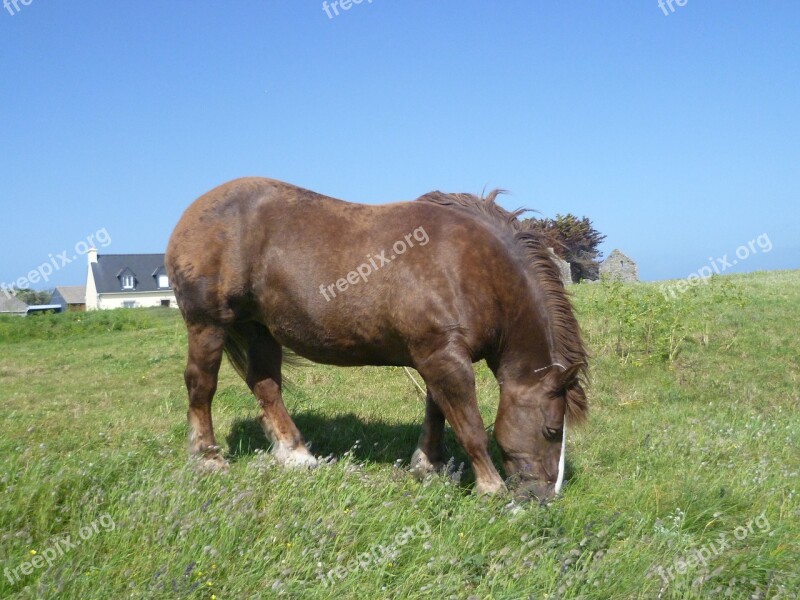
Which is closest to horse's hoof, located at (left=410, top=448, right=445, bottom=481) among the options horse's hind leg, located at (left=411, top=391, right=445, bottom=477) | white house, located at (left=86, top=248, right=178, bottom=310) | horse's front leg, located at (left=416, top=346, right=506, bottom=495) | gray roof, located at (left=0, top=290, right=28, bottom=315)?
horse's hind leg, located at (left=411, top=391, right=445, bottom=477)

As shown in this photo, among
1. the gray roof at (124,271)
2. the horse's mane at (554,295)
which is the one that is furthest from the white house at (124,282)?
the horse's mane at (554,295)

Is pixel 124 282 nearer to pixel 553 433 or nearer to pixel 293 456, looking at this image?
pixel 293 456

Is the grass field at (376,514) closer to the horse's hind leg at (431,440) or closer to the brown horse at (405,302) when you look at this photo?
the horse's hind leg at (431,440)

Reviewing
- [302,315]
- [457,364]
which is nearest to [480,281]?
[457,364]

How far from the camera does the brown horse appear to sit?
15.3 ft

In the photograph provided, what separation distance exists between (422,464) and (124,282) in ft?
180

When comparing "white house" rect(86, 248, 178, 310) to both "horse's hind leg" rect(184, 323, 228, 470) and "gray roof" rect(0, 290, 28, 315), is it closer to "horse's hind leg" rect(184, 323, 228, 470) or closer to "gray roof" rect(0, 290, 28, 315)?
"gray roof" rect(0, 290, 28, 315)

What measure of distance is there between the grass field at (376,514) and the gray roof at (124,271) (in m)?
50.6

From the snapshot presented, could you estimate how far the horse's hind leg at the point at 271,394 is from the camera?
545 cm

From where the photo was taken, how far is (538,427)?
4.70 meters

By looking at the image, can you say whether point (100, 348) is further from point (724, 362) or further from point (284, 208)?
point (724, 362)

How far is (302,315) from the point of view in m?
5.00

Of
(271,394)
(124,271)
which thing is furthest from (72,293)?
(271,394)

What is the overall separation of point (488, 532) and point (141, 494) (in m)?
2.02
